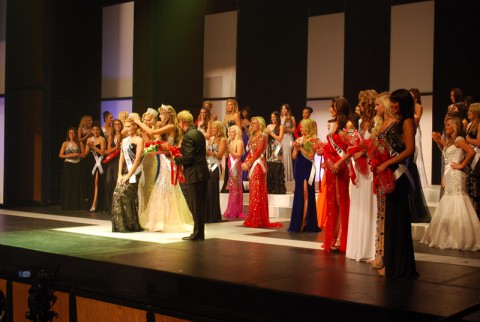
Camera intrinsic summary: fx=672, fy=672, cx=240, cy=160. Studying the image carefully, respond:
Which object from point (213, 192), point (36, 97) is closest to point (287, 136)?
point (213, 192)

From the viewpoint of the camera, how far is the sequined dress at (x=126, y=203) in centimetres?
895

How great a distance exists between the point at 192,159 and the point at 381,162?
2920 millimetres

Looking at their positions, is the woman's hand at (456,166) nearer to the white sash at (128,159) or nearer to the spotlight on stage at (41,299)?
the white sash at (128,159)

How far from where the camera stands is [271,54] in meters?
14.3

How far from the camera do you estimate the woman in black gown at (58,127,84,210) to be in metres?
12.3

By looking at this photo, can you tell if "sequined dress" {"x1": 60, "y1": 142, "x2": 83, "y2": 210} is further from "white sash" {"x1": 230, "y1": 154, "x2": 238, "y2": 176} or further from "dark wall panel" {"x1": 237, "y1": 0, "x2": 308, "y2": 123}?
"dark wall panel" {"x1": 237, "y1": 0, "x2": 308, "y2": 123}

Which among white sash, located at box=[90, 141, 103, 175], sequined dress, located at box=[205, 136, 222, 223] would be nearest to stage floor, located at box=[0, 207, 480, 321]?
sequined dress, located at box=[205, 136, 222, 223]

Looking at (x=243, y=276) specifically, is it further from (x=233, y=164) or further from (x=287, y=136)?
(x=287, y=136)

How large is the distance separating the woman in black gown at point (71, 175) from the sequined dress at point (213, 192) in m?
2.92

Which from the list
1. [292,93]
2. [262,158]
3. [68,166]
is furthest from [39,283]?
[292,93]

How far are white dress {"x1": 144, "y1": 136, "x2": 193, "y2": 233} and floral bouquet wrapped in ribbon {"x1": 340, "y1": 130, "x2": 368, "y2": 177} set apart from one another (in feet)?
9.50

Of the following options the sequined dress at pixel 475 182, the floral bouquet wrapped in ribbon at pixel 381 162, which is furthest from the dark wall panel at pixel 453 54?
the floral bouquet wrapped in ribbon at pixel 381 162

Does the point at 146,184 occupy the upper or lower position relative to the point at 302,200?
upper

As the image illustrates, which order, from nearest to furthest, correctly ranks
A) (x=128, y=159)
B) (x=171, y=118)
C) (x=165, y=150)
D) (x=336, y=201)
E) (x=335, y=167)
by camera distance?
(x=335, y=167), (x=336, y=201), (x=165, y=150), (x=171, y=118), (x=128, y=159)
